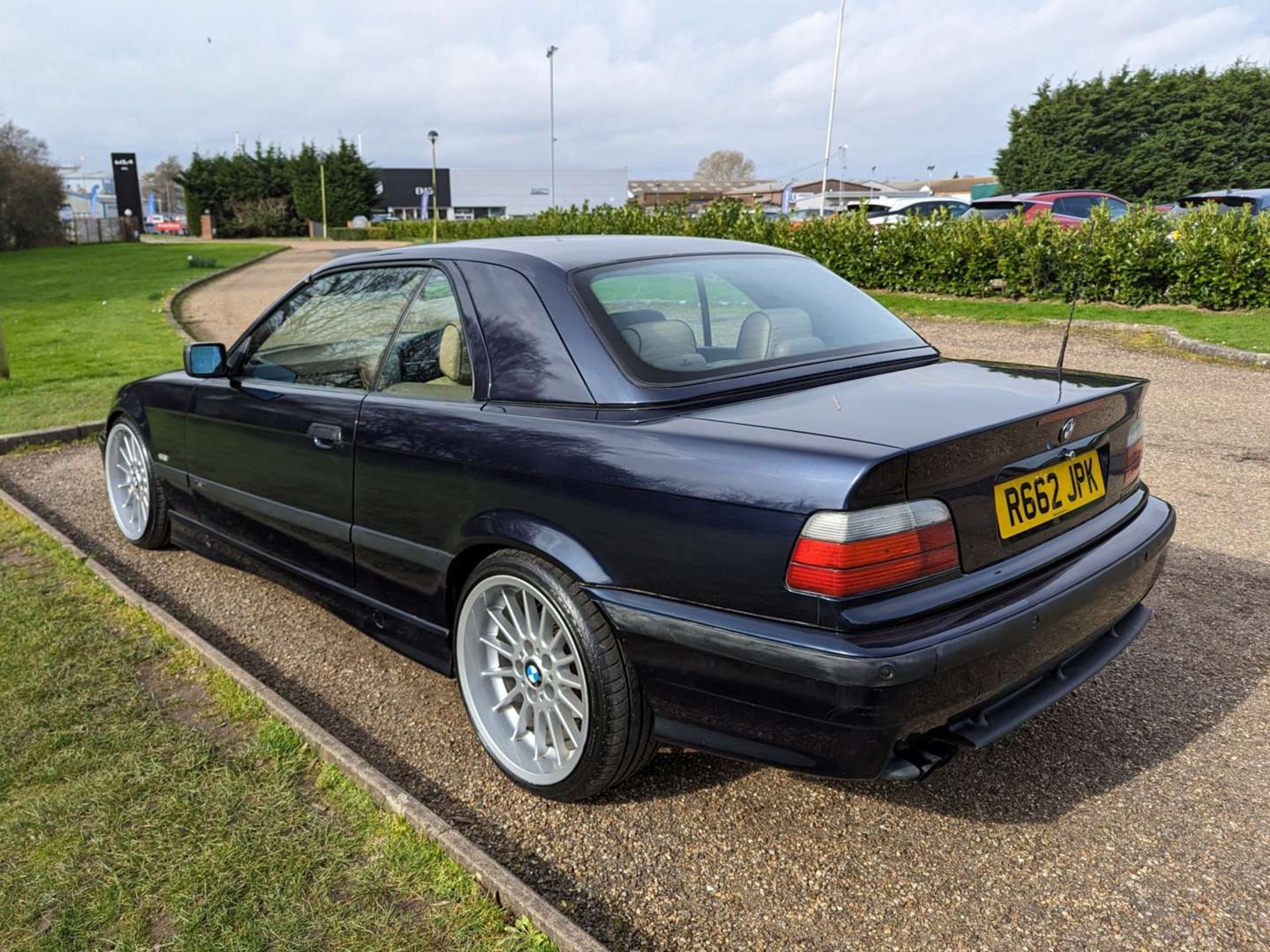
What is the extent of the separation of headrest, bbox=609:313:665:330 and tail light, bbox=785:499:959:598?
932 mm

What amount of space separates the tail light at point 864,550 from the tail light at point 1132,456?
3.54ft

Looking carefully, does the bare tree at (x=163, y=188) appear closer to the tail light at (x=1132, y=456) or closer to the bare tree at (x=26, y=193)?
the bare tree at (x=26, y=193)

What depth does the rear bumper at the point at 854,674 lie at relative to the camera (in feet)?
6.73

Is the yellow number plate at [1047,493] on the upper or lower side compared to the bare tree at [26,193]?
lower

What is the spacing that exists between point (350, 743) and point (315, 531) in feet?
2.59

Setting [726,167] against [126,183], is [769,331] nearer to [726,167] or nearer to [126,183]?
[126,183]

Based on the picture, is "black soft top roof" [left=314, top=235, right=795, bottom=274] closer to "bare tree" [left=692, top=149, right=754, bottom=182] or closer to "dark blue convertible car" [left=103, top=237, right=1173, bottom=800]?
"dark blue convertible car" [left=103, top=237, right=1173, bottom=800]

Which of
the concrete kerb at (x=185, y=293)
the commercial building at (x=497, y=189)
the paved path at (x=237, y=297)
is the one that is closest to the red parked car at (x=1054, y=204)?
the paved path at (x=237, y=297)

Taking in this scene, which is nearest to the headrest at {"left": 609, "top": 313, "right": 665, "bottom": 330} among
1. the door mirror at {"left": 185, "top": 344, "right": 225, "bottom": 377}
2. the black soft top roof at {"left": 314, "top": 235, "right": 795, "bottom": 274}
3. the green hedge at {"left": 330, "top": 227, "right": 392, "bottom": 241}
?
the black soft top roof at {"left": 314, "top": 235, "right": 795, "bottom": 274}

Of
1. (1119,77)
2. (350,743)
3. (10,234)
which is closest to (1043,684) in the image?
(350,743)

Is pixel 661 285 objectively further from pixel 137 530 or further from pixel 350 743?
pixel 137 530

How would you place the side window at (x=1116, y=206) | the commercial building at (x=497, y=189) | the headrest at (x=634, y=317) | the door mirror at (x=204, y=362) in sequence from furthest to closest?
the commercial building at (x=497, y=189) < the side window at (x=1116, y=206) < the door mirror at (x=204, y=362) < the headrest at (x=634, y=317)

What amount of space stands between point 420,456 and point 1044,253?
1297 cm

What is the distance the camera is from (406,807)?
2.48 metres
